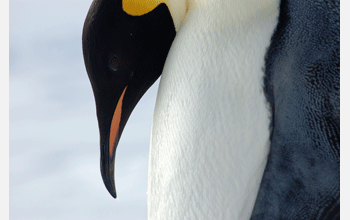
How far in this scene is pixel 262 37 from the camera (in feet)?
2.92

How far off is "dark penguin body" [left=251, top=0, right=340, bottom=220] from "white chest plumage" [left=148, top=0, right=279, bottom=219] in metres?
0.02

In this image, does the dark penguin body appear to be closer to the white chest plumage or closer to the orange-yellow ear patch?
the white chest plumage

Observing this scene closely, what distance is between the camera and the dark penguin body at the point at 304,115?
85cm

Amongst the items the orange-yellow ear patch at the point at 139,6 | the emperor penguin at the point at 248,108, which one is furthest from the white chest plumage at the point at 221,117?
the orange-yellow ear patch at the point at 139,6

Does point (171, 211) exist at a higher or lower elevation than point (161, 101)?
lower

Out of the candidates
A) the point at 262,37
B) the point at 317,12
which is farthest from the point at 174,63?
the point at 317,12

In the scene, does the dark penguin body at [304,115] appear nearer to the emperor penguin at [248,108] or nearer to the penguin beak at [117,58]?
the emperor penguin at [248,108]

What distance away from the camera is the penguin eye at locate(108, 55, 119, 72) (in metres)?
0.96

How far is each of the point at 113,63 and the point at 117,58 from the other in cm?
1

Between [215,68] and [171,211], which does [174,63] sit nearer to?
[215,68]

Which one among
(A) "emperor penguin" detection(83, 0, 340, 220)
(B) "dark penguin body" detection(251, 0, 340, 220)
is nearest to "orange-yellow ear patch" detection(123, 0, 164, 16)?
(A) "emperor penguin" detection(83, 0, 340, 220)

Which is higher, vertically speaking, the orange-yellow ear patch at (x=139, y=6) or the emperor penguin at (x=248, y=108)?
the orange-yellow ear patch at (x=139, y=6)

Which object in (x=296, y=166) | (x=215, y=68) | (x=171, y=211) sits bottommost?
(x=171, y=211)

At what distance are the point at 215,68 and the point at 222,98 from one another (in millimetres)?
58
